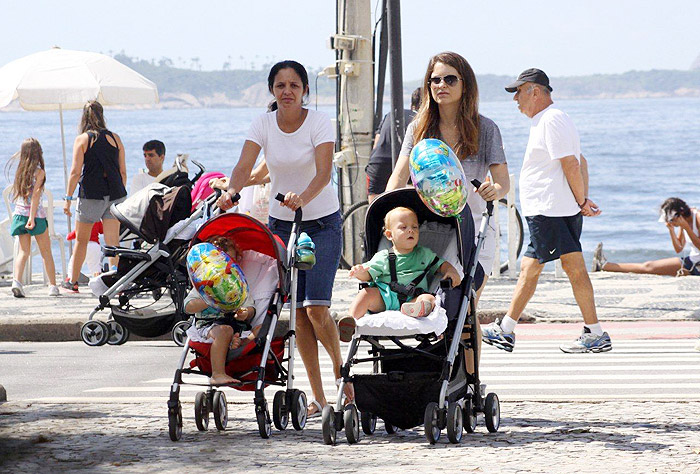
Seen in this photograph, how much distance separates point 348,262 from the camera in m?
15.9

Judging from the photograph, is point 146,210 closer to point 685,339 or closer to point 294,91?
point 294,91

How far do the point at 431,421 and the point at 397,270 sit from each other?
791 mm

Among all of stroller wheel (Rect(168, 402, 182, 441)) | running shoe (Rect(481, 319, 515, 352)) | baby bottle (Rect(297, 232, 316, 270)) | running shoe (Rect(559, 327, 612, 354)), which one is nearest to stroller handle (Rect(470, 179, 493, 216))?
baby bottle (Rect(297, 232, 316, 270))

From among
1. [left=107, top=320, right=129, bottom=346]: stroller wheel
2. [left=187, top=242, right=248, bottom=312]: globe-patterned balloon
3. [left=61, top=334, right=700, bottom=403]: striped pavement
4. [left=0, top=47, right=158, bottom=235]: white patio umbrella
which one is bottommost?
[left=61, top=334, right=700, bottom=403]: striped pavement

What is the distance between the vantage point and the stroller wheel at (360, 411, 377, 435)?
6.60m

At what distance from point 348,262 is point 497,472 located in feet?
33.8

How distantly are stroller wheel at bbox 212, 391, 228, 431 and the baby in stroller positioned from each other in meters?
0.14

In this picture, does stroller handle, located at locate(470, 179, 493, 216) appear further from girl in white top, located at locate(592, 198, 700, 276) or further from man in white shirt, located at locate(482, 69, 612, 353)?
girl in white top, located at locate(592, 198, 700, 276)

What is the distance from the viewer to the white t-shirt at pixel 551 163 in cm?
928

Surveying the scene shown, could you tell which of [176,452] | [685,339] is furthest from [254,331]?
[685,339]

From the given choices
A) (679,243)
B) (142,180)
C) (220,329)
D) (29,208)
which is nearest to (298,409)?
(220,329)

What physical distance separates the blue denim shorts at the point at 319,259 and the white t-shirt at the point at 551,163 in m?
2.49

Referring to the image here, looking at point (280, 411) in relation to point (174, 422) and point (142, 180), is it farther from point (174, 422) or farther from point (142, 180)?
point (142, 180)

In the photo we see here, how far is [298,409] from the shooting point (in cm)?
678
